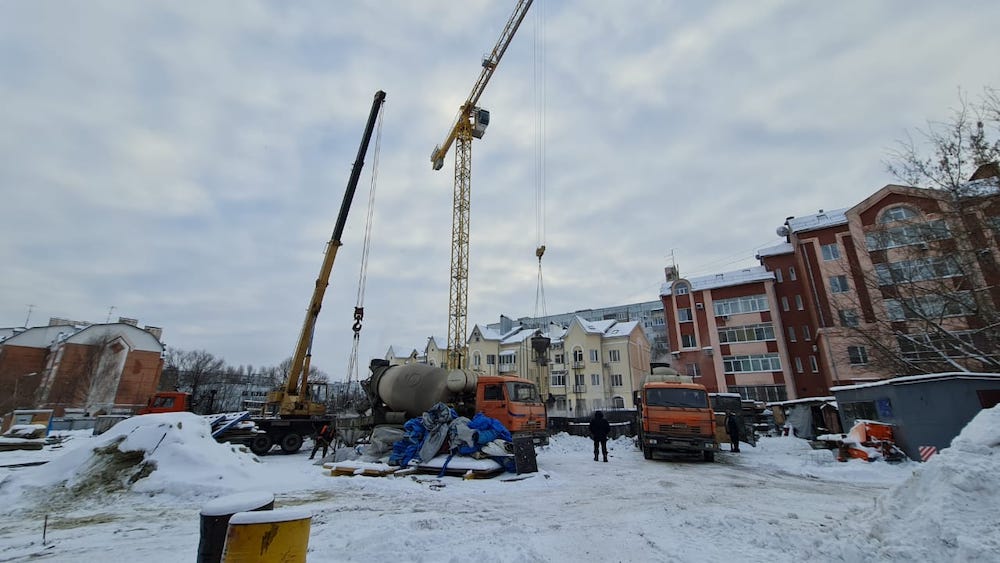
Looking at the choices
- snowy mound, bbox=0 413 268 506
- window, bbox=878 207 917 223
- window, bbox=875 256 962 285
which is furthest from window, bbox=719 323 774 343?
snowy mound, bbox=0 413 268 506

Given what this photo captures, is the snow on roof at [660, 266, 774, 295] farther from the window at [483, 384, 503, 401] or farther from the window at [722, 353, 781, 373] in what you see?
the window at [483, 384, 503, 401]

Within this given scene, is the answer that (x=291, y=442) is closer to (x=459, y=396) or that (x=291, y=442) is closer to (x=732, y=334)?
(x=459, y=396)

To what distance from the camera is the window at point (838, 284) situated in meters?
33.6

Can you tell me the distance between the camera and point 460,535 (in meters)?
6.04

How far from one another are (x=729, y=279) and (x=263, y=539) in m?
44.4

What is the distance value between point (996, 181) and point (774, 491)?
1493 cm

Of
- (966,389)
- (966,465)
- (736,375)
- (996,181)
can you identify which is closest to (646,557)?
(966,465)

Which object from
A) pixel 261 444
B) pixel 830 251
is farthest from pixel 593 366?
pixel 261 444

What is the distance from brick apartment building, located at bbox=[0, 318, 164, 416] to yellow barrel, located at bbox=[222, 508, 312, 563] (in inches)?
2391

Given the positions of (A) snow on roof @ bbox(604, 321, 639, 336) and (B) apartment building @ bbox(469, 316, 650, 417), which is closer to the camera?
(B) apartment building @ bbox(469, 316, 650, 417)

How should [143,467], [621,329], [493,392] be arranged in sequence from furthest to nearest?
1. [621,329]
2. [493,392]
3. [143,467]

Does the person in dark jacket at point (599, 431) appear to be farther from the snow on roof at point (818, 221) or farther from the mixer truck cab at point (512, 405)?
the snow on roof at point (818, 221)

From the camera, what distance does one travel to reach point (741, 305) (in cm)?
3878

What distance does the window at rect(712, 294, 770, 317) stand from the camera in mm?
38031
